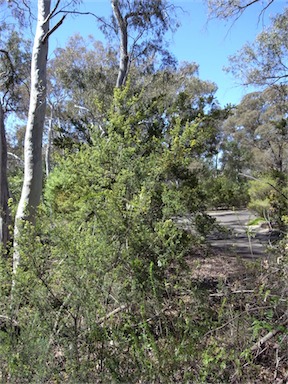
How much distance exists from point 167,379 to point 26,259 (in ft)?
4.11

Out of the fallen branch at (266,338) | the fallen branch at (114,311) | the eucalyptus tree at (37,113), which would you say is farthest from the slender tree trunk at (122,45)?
the fallen branch at (266,338)

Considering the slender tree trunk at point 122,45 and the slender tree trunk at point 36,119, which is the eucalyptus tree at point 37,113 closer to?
the slender tree trunk at point 36,119

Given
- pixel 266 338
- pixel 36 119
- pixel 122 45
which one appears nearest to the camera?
pixel 266 338

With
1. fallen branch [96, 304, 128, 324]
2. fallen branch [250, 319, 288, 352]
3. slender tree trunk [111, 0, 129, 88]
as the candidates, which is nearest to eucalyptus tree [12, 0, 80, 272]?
fallen branch [96, 304, 128, 324]

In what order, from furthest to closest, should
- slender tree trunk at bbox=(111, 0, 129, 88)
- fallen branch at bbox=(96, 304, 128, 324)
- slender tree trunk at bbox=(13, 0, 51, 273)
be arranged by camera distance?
slender tree trunk at bbox=(111, 0, 129, 88) < slender tree trunk at bbox=(13, 0, 51, 273) < fallen branch at bbox=(96, 304, 128, 324)

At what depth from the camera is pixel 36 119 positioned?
522 centimetres

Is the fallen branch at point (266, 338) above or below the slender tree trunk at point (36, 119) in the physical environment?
below

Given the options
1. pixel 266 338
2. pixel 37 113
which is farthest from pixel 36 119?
pixel 266 338

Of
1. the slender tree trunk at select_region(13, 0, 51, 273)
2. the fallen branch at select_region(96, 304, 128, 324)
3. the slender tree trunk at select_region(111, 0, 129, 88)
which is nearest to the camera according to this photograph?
the fallen branch at select_region(96, 304, 128, 324)

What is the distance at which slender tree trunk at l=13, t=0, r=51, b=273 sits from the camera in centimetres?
500

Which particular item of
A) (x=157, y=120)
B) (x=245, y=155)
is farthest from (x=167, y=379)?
(x=245, y=155)

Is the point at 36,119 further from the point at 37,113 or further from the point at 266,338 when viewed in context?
the point at 266,338

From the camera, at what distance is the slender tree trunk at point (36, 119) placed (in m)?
5.00

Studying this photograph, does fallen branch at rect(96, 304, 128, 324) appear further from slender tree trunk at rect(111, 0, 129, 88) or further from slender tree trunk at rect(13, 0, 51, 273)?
slender tree trunk at rect(111, 0, 129, 88)
